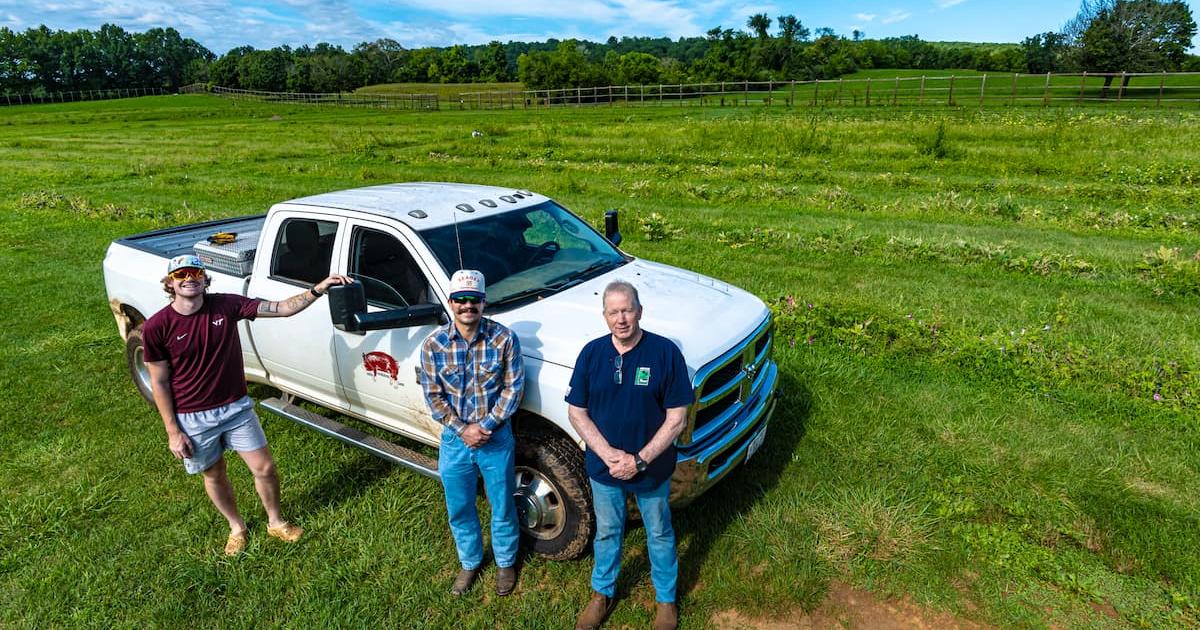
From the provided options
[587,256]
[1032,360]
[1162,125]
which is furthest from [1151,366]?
[1162,125]

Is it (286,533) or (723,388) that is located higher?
(723,388)

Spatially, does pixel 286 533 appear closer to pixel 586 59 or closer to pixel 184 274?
pixel 184 274

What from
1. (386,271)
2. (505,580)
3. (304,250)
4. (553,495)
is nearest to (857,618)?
(553,495)

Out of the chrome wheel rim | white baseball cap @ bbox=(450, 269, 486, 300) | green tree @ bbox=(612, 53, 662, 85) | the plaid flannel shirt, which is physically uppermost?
green tree @ bbox=(612, 53, 662, 85)

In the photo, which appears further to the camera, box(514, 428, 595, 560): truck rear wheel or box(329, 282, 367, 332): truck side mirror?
box(514, 428, 595, 560): truck rear wheel

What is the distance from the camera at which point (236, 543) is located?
416cm

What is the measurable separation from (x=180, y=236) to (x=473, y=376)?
4623 millimetres

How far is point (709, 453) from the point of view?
380 cm

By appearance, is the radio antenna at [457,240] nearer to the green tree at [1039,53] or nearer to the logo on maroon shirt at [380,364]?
the logo on maroon shirt at [380,364]

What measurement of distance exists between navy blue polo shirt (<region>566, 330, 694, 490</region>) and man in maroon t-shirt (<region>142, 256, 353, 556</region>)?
5.48 feet

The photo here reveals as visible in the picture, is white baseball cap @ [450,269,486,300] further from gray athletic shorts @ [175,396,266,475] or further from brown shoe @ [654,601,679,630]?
brown shoe @ [654,601,679,630]

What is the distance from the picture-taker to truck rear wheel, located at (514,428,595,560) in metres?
3.81

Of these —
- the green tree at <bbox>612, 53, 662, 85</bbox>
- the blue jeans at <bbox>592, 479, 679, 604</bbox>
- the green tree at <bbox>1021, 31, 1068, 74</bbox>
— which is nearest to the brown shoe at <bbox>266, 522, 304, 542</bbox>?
the blue jeans at <bbox>592, 479, 679, 604</bbox>

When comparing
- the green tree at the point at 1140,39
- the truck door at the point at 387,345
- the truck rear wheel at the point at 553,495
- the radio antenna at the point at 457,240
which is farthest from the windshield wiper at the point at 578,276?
the green tree at the point at 1140,39
